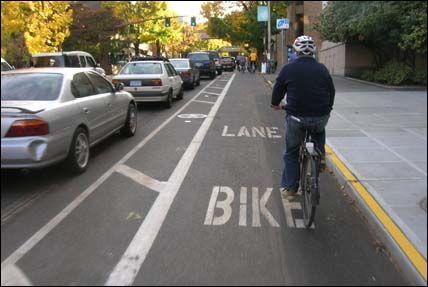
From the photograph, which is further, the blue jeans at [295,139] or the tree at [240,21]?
the tree at [240,21]

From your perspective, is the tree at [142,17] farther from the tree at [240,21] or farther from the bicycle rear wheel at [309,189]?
the bicycle rear wheel at [309,189]

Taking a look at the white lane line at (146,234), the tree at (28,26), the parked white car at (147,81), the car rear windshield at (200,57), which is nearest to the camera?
the white lane line at (146,234)

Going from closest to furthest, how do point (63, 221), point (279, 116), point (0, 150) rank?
point (63, 221) < point (0, 150) < point (279, 116)

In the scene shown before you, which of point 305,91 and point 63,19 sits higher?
point 63,19

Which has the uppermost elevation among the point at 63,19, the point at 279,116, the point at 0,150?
the point at 63,19

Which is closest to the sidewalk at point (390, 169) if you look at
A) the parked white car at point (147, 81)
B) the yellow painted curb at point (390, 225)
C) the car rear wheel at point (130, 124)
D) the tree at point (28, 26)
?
the yellow painted curb at point (390, 225)

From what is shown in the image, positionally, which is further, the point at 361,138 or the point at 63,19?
the point at 63,19

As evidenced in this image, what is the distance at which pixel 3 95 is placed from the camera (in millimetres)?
6930

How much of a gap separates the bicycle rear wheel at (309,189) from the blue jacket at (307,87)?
53 cm

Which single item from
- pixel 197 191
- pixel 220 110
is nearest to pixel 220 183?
pixel 197 191

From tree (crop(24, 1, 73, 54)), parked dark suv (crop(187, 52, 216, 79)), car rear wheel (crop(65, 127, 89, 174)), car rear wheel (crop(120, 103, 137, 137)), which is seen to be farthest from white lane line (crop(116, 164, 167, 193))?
parked dark suv (crop(187, 52, 216, 79))

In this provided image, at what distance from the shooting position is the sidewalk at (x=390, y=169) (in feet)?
14.8

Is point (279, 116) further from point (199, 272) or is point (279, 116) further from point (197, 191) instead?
point (199, 272)

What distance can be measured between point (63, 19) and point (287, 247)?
27757 mm
